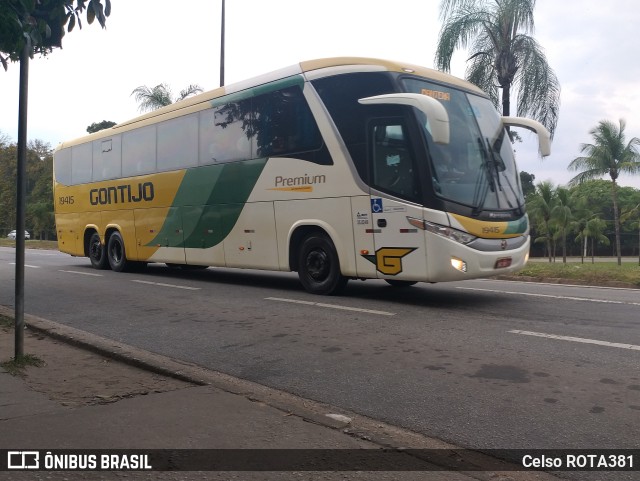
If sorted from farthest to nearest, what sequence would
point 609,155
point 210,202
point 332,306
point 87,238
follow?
1. point 609,155
2. point 87,238
3. point 210,202
4. point 332,306

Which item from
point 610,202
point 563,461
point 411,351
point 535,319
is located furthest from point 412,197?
Answer: point 610,202

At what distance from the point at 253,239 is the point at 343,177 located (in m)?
2.50

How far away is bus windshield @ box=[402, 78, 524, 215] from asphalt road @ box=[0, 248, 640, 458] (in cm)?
159

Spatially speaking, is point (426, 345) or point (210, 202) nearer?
point (426, 345)

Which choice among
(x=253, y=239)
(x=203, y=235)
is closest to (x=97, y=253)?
(x=203, y=235)

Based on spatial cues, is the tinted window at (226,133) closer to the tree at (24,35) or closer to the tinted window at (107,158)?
the tinted window at (107,158)

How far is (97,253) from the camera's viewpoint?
15.9m

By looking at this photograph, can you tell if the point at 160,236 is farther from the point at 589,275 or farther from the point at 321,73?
the point at 589,275

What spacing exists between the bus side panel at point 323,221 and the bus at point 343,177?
0.02m

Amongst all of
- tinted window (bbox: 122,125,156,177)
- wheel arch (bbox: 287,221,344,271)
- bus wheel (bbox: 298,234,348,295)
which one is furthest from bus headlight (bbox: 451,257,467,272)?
tinted window (bbox: 122,125,156,177)

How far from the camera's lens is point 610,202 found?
2820 inches

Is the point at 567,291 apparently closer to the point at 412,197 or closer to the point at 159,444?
the point at 412,197

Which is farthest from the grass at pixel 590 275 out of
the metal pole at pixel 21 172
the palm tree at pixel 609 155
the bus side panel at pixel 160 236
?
the palm tree at pixel 609 155

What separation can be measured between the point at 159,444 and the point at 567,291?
8.77 metres
